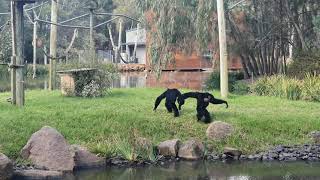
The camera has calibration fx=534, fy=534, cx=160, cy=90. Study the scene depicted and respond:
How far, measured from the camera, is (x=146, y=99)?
1727 cm

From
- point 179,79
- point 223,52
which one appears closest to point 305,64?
point 223,52

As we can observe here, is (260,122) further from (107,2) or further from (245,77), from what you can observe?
(107,2)

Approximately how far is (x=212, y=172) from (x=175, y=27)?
39.0 feet

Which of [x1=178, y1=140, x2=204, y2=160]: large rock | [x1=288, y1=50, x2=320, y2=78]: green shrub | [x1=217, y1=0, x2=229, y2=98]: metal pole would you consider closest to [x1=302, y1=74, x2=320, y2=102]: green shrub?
[x1=288, y1=50, x2=320, y2=78]: green shrub

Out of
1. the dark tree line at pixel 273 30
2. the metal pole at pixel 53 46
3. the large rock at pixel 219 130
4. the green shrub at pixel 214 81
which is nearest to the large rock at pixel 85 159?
the large rock at pixel 219 130

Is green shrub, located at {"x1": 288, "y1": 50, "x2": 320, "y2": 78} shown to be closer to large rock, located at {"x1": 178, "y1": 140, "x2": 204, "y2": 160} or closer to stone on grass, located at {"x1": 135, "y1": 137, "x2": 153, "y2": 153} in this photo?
large rock, located at {"x1": 178, "y1": 140, "x2": 204, "y2": 160}

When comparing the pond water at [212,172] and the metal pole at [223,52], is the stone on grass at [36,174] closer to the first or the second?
the pond water at [212,172]

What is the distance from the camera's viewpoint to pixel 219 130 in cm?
1284

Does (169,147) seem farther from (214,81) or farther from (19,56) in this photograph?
(214,81)

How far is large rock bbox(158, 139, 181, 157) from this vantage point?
11992 mm

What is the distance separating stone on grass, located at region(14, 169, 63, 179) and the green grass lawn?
0.99 meters

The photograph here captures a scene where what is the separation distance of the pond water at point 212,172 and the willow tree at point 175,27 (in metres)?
10.2

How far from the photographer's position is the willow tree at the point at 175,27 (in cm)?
2141

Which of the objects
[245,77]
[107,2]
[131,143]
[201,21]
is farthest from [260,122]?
[107,2]
